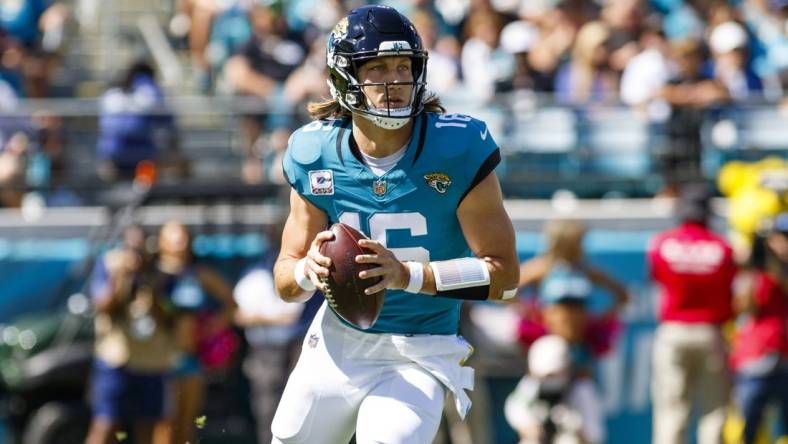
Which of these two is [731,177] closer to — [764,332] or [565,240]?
[764,332]

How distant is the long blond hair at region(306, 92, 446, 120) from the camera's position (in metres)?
5.10

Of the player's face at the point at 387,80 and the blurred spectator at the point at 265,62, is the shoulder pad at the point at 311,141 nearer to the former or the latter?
the player's face at the point at 387,80

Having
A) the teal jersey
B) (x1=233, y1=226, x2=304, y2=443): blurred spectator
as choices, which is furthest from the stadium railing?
the teal jersey

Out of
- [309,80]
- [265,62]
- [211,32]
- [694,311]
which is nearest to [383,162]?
[694,311]

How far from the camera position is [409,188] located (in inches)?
190

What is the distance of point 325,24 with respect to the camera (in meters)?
11.4

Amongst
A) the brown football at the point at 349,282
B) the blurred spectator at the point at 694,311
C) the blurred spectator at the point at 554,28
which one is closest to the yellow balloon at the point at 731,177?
the blurred spectator at the point at 694,311

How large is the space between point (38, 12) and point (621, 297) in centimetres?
553

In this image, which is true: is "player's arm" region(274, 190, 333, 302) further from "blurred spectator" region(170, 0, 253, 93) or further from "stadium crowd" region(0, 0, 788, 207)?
"blurred spectator" region(170, 0, 253, 93)

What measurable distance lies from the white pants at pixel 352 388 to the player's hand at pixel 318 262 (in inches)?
12.4

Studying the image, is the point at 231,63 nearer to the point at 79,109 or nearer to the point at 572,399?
the point at 79,109

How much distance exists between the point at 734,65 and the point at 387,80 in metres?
6.63

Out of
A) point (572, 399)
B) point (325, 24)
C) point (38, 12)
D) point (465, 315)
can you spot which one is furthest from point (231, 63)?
point (572, 399)

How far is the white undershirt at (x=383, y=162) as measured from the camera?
4871 millimetres
